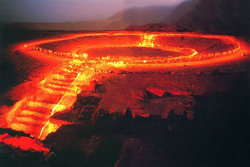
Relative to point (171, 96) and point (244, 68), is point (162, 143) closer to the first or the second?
point (171, 96)

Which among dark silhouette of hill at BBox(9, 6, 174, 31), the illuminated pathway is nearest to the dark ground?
the illuminated pathway

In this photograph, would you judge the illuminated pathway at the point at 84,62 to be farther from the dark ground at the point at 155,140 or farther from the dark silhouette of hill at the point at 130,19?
the dark silhouette of hill at the point at 130,19

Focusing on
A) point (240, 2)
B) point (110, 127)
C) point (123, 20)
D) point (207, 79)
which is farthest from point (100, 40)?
point (123, 20)

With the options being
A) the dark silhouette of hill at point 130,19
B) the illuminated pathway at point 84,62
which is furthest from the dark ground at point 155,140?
the dark silhouette of hill at point 130,19

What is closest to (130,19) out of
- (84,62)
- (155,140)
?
(84,62)

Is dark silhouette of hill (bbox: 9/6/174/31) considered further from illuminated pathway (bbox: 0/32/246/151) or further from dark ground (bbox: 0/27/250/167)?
dark ground (bbox: 0/27/250/167)

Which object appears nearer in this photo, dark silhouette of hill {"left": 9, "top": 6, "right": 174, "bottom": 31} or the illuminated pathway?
the illuminated pathway

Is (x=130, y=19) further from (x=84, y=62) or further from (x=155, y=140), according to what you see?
(x=155, y=140)

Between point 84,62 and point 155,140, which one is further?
point 84,62
